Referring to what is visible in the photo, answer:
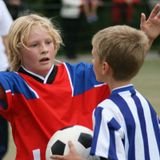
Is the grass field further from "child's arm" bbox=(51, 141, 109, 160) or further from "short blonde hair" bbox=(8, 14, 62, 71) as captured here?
"child's arm" bbox=(51, 141, 109, 160)

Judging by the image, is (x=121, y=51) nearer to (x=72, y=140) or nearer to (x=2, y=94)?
(x=72, y=140)

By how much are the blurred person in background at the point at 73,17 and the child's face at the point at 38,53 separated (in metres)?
11.2

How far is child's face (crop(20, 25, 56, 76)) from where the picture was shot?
4.41 m

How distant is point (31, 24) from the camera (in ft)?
14.5

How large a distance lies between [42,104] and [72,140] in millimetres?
424

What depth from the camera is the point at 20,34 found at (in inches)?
174

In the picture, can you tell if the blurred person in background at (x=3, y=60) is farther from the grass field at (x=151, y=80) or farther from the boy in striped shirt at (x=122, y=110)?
the boy in striped shirt at (x=122, y=110)

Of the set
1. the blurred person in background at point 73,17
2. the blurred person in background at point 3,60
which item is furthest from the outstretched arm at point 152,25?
the blurred person in background at point 73,17

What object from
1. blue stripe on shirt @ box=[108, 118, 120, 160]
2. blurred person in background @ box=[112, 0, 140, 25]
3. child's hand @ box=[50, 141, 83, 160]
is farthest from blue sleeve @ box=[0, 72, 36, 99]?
blurred person in background @ box=[112, 0, 140, 25]

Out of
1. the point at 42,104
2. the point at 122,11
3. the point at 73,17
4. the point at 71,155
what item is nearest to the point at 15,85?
the point at 42,104

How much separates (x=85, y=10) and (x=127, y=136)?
12.8m

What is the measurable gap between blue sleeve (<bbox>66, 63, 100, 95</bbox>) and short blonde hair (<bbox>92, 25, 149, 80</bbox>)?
75 cm

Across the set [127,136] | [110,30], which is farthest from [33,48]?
[127,136]

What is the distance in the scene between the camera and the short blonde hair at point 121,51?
12.1 feet
